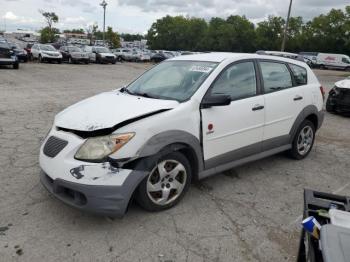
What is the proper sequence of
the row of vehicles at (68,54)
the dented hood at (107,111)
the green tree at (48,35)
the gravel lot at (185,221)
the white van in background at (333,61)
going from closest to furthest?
the gravel lot at (185,221), the dented hood at (107,111), the row of vehicles at (68,54), the white van in background at (333,61), the green tree at (48,35)

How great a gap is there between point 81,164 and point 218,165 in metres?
1.63

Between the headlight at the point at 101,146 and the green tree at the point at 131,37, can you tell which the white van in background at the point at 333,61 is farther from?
the green tree at the point at 131,37

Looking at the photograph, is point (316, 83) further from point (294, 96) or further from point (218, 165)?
point (218, 165)

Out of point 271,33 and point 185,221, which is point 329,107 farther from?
point 271,33

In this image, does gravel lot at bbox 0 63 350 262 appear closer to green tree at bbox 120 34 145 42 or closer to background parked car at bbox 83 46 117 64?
background parked car at bbox 83 46 117 64

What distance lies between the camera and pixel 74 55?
29.1 meters

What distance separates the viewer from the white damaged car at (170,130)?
10.3ft

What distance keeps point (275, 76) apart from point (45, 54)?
2500 cm

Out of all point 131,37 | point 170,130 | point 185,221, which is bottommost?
point 185,221

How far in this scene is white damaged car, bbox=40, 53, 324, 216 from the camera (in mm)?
3143

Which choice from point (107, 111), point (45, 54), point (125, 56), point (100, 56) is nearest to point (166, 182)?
point (107, 111)

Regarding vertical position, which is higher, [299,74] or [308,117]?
[299,74]

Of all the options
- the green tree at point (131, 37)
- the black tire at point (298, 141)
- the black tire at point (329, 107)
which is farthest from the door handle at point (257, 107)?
the green tree at point (131, 37)

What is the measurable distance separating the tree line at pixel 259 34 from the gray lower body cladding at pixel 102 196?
6411cm
